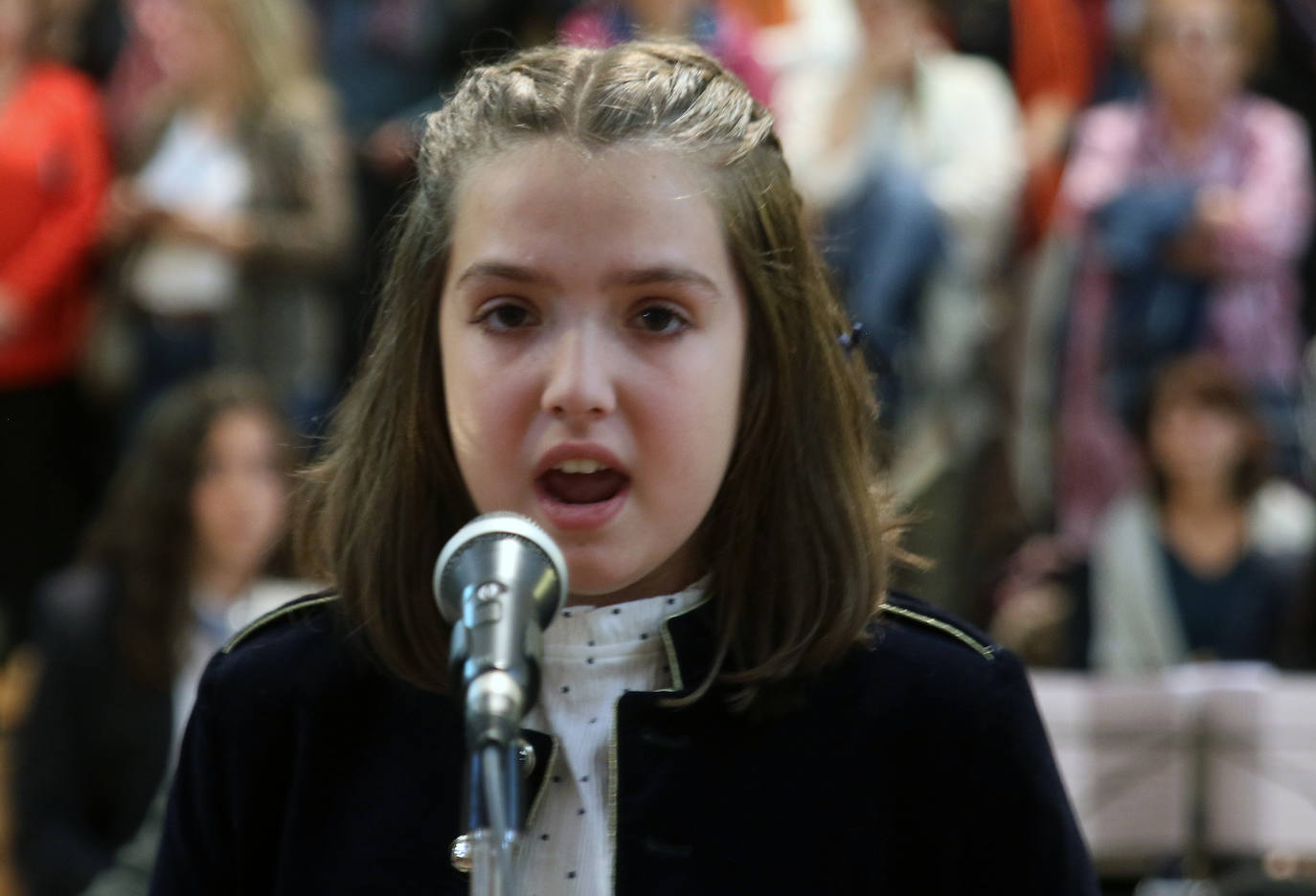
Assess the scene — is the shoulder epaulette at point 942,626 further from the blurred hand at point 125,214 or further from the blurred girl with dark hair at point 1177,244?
the blurred hand at point 125,214

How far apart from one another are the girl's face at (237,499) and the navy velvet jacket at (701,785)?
8.26 ft

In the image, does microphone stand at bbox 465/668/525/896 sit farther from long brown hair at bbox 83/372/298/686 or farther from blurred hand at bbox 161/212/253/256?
blurred hand at bbox 161/212/253/256

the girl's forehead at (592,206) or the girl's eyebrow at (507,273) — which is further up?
the girl's forehead at (592,206)

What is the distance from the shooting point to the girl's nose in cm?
160

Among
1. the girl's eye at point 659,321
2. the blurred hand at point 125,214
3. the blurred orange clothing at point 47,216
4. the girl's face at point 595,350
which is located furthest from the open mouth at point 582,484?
the blurred orange clothing at point 47,216

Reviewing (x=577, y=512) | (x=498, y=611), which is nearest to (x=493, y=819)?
(x=498, y=611)

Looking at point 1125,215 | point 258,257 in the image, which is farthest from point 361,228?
point 1125,215

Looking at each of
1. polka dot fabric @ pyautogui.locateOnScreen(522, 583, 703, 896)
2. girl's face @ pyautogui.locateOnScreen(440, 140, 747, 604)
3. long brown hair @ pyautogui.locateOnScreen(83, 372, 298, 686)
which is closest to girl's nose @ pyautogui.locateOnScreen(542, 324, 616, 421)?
girl's face @ pyautogui.locateOnScreen(440, 140, 747, 604)

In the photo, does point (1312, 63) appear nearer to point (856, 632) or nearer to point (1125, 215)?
point (1125, 215)

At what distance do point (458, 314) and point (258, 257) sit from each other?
3547 millimetres

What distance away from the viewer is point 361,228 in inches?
215

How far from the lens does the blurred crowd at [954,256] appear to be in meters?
4.96

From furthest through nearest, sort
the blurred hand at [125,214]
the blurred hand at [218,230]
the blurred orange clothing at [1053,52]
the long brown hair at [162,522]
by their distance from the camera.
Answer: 1. the blurred orange clothing at [1053,52]
2. the blurred hand at [125,214]
3. the blurred hand at [218,230]
4. the long brown hair at [162,522]

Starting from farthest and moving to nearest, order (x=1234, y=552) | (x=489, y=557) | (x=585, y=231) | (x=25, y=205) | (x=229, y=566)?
(x=25, y=205) → (x=1234, y=552) → (x=229, y=566) → (x=585, y=231) → (x=489, y=557)
